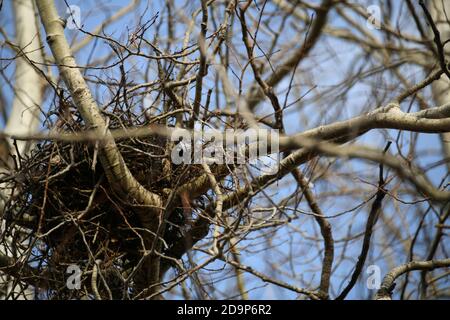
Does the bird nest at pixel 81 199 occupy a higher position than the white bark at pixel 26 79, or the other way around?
the white bark at pixel 26 79

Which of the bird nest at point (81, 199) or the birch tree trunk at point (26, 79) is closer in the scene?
the bird nest at point (81, 199)

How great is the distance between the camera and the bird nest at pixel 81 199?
144 inches

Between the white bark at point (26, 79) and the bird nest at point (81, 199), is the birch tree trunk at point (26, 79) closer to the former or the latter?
the white bark at point (26, 79)

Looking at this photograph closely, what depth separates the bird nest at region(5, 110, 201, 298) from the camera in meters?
3.66

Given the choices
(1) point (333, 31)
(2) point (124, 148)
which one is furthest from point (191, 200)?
(1) point (333, 31)

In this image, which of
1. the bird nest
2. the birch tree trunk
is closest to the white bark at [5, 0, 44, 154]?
the birch tree trunk

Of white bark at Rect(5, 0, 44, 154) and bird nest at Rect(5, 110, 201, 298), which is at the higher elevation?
white bark at Rect(5, 0, 44, 154)

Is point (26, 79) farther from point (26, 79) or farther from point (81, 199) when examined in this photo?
point (81, 199)

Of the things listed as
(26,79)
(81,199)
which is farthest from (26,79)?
(81,199)

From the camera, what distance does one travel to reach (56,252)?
3662 mm

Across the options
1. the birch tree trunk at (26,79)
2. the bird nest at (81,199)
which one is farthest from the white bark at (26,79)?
the bird nest at (81,199)

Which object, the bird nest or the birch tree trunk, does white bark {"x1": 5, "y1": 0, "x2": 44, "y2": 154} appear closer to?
the birch tree trunk

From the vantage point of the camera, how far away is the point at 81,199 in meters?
3.76

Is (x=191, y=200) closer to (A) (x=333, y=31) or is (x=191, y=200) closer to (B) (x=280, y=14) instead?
(B) (x=280, y=14)
